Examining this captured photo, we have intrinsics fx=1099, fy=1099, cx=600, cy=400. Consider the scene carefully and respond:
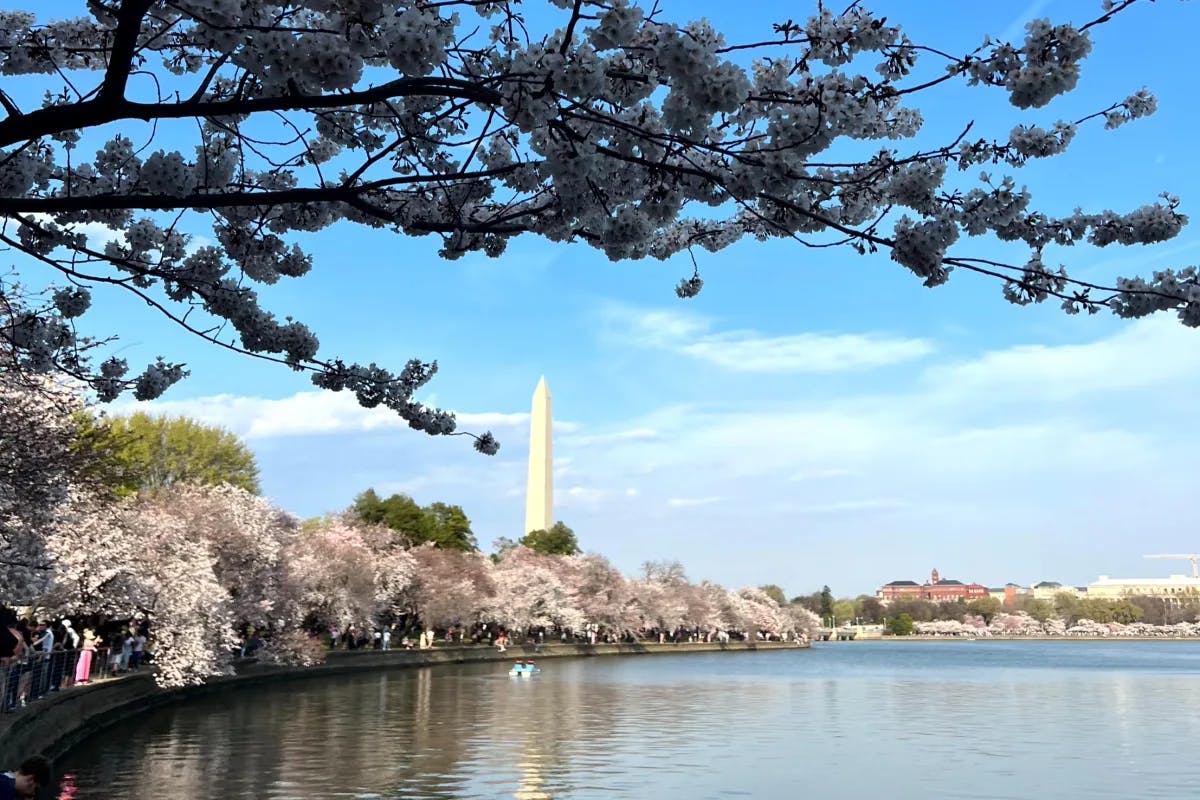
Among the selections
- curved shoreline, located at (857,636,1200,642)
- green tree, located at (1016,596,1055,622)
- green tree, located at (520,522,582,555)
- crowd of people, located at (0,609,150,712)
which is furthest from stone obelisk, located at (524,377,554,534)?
green tree, located at (1016,596,1055,622)

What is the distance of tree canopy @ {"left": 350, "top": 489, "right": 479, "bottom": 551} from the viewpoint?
86.4 metres

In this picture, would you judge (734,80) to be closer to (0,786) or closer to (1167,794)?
(0,786)

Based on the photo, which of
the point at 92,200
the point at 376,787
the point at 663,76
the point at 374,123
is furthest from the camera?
the point at 376,787

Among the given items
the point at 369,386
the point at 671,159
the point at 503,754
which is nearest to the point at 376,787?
the point at 503,754

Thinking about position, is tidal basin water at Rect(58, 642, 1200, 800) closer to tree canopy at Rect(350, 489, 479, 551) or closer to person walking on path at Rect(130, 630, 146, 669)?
person walking on path at Rect(130, 630, 146, 669)

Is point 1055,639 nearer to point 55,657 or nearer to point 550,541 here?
point 550,541

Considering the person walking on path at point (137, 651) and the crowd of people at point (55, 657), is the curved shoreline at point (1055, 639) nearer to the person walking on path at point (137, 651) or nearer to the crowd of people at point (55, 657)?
the person walking on path at point (137, 651)

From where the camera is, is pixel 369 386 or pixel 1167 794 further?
pixel 1167 794

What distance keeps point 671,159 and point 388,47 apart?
2.58m

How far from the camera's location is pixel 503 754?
2408cm

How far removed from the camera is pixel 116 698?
27.3 meters

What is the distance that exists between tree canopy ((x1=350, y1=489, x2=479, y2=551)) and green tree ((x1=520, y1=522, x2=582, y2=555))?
6.65 metres

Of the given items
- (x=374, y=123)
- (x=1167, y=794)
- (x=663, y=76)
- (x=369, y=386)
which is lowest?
(x=1167, y=794)

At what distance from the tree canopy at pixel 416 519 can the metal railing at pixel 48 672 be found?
52088 mm
